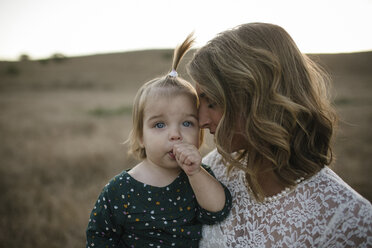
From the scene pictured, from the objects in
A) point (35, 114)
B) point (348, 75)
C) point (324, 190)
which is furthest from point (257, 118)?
point (348, 75)

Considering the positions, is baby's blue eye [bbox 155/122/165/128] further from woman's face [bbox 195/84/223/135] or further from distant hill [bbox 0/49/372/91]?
distant hill [bbox 0/49/372/91]

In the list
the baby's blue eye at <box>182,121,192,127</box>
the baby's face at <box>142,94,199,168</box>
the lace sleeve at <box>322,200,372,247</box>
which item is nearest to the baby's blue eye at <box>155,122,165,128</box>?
the baby's face at <box>142,94,199,168</box>

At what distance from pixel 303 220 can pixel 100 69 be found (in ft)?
116

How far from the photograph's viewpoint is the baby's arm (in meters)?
1.54

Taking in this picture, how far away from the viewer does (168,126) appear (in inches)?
67.3

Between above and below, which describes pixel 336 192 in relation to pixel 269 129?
below

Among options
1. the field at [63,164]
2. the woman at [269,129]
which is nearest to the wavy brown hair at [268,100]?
the woman at [269,129]

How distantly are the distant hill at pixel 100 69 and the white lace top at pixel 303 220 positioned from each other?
72.3ft

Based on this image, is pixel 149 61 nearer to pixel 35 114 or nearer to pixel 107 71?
pixel 107 71

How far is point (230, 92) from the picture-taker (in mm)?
1614

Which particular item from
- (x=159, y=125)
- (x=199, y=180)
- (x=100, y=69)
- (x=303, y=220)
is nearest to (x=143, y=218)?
(x=199, y=180)

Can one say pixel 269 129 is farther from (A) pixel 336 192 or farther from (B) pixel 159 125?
(B) pixel 159 125

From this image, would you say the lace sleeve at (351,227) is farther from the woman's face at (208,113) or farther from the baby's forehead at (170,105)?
the baby's forehead at (170,105)

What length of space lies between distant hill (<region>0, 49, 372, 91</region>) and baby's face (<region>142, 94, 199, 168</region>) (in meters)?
22.1
